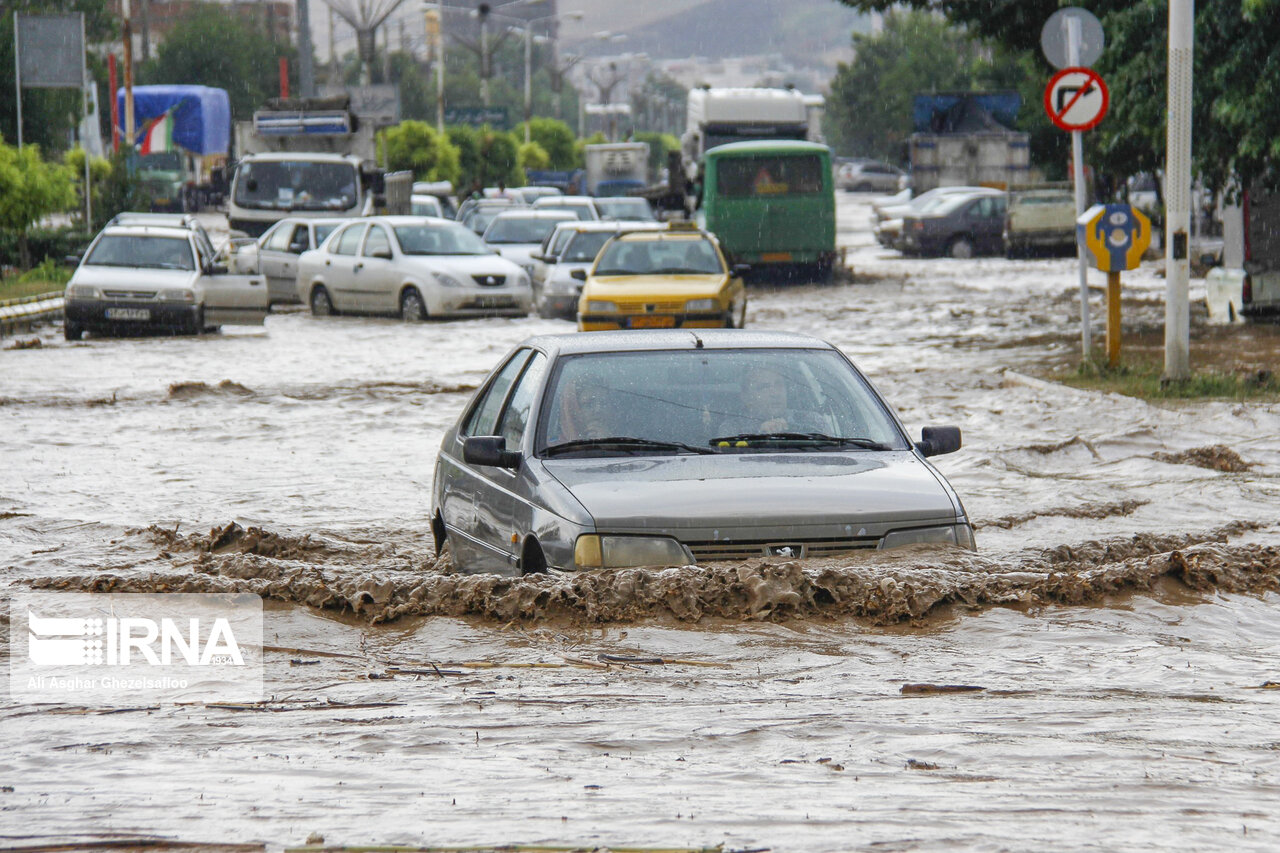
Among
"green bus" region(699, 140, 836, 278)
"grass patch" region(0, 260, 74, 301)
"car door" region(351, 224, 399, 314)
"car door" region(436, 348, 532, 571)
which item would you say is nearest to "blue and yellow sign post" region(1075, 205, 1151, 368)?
"car door" region(436, 348, 532, 571)

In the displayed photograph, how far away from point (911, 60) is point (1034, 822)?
333 ft

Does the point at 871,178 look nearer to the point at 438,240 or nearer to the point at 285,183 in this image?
the point at 285,183

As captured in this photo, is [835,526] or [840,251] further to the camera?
[840,251]

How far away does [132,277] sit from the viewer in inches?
915

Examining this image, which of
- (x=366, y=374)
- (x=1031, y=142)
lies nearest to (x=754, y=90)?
(x=1031, y=142)

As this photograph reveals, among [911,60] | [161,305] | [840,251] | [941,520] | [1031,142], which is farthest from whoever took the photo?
[911,60]

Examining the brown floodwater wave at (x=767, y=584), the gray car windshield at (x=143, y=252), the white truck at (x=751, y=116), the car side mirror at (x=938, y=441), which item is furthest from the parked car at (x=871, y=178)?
the car side mirror at (x=938, y=441)

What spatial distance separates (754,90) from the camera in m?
40.6

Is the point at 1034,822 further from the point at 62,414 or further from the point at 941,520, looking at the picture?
the point at 62,414

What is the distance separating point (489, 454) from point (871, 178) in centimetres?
9421

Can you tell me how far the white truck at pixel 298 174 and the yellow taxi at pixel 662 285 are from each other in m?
11.4

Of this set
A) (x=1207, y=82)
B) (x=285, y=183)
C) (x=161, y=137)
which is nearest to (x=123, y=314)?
(x=285, y=183)

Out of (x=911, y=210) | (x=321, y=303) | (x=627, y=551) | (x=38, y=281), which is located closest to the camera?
(x=627, y=551)

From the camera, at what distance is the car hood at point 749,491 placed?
20.7 ft
